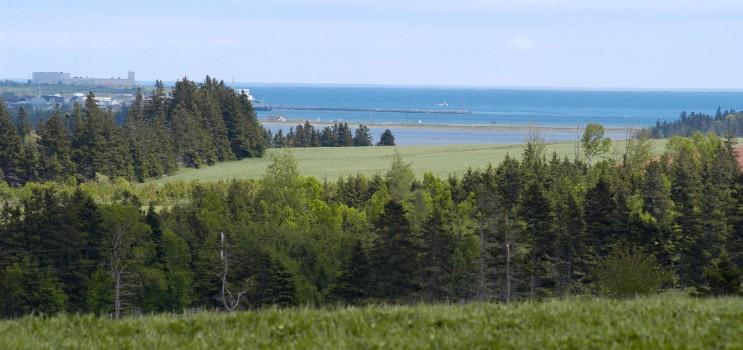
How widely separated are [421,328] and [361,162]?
523 ft

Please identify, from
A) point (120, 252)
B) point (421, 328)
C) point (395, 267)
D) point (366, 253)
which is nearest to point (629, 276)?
point (395, 267)

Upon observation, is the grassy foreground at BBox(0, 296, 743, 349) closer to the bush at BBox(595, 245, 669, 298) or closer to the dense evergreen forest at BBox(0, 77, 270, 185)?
the bush at BBox(595, 245, 669, 298)

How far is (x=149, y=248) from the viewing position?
7819 centimetres

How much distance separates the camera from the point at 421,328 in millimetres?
16594

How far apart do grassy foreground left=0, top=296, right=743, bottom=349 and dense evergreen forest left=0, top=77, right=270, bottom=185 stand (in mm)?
131392

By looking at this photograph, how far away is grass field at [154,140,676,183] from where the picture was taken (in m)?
158

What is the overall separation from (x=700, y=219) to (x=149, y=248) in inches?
1585

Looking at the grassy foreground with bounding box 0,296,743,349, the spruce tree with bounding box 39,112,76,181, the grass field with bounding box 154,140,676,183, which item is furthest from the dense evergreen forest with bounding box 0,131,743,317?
the grass field with bounding box 154,140,676,183

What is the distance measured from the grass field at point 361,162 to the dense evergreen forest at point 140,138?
3.80 m

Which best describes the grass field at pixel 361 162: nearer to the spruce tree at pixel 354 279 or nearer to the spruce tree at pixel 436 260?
the spruce tree at pixel 436 260

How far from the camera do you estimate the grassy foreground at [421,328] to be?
15211 millimetres

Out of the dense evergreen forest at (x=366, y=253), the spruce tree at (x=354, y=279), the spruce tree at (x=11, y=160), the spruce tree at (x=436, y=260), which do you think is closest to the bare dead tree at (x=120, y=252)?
the dense evergreen forest at (x=366, y=253)

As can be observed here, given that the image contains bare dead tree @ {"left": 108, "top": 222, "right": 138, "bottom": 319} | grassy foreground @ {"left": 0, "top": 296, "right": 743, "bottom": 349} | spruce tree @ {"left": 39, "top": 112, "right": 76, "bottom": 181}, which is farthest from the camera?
spruce tree @ {"left": 39, "top": 112, "right": 76, "bottom": 181}

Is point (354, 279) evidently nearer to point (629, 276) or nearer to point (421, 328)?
point (629, 276)
